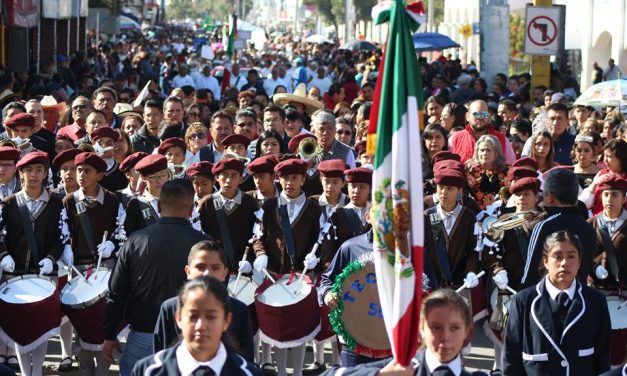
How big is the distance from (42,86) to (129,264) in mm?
15290

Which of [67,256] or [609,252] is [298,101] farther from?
[609,252]

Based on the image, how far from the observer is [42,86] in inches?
886

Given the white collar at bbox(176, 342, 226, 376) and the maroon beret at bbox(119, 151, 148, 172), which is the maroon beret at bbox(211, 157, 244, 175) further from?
the white collar at bbox(176, 342, 226, 376)

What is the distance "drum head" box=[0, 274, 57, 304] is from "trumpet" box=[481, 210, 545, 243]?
3.04m

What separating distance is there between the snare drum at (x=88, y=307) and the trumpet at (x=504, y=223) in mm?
2679

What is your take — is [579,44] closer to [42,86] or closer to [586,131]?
[42,86]

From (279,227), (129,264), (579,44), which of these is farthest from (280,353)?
(579,44)

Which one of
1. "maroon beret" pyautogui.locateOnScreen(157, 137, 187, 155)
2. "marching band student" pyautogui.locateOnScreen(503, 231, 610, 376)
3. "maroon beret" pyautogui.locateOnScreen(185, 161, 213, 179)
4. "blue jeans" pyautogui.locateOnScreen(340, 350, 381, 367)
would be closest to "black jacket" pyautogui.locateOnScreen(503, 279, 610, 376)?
"marching band student" pyautogui.locateOnScreen(503, 231, 610, 376)

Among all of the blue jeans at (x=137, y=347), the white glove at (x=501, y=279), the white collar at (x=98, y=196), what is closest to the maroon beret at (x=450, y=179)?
the white glove at (x=501, y=279)

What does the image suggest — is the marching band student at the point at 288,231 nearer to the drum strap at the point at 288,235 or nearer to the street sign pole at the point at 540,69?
the drum strap at the point at 288,235

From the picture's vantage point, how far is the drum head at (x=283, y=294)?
955 centimetres

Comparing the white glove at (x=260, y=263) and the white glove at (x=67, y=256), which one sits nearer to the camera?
the white glove at (x=260, y=263)

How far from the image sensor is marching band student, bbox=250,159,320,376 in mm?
10281

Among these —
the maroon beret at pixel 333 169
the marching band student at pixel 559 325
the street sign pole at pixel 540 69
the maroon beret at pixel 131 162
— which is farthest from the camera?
the street sign pole at pixel 540 69
